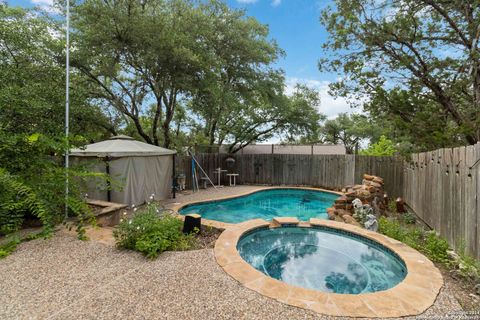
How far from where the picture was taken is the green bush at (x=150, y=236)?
3.23 meters

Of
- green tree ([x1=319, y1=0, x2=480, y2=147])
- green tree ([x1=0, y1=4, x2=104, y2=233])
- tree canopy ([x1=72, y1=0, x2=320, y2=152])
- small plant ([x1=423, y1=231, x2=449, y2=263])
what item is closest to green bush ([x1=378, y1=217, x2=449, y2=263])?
small plant ([x1=423, y1=231, x2=449, y2=263])

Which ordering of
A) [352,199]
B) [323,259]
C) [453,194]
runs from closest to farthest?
[453,194] → [323,259] → [352,199]

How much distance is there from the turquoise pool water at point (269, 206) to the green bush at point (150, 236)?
2911mm

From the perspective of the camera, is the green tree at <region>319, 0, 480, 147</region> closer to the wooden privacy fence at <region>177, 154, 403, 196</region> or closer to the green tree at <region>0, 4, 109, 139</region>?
the wooden privacy fence at <region>177, 154, 403, 196</region>

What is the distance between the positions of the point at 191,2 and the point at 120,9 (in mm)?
2754

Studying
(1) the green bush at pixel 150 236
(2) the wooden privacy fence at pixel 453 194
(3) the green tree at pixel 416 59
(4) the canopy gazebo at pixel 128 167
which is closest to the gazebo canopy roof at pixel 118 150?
(4) the canopy gazebo at pixel 128 167

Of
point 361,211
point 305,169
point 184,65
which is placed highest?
point 184,65

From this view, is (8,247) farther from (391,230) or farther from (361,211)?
(361,211)

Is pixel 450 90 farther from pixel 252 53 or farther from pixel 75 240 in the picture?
pixel 75 240

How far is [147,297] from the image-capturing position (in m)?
2.28

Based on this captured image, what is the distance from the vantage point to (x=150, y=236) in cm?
341

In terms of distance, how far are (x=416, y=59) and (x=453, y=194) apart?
11.0 ft

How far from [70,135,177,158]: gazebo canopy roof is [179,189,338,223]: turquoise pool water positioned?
6.37ft

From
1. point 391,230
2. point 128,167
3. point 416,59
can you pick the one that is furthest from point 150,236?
point 416,59
